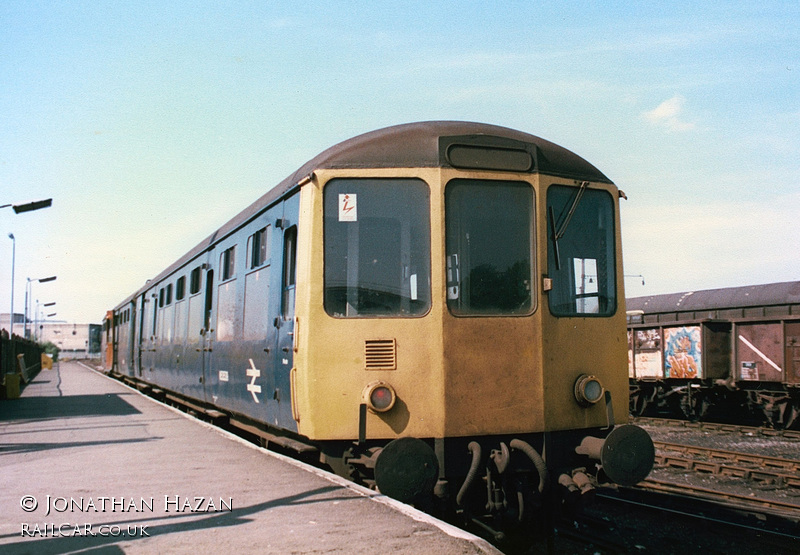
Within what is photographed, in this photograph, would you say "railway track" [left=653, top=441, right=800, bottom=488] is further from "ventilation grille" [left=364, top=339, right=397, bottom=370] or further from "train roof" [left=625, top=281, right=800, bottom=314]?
"ventilation grille" [left=364, top=339, right=397, bottom=370]

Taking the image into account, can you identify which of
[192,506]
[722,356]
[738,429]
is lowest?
[738,429]

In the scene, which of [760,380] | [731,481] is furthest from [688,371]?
[731,481]

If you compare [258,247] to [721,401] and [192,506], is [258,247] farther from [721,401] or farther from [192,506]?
[721,401]

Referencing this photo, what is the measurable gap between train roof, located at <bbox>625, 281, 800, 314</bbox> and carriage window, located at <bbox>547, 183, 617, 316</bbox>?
505 inches

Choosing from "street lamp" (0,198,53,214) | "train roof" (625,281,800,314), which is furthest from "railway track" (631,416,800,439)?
"street lamp" (0,198,53,214)

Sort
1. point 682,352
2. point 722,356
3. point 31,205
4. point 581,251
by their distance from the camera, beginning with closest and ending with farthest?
point 581,251, point 31,205, point 722,356, point 682,352

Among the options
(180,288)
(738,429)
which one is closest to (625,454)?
(180,288)

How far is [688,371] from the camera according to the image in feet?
61.5

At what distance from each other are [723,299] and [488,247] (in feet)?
51.5

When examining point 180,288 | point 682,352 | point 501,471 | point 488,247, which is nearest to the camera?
point 501,471

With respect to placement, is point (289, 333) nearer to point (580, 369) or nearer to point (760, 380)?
point (580, 369)

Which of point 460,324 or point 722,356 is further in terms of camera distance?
point 722,356

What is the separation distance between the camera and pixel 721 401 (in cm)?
1875

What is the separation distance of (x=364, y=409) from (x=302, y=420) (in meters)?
0.51
